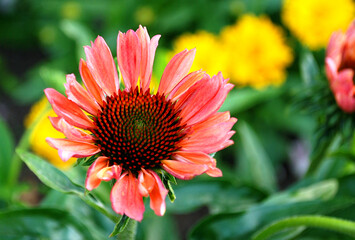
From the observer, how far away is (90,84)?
24.2 inches

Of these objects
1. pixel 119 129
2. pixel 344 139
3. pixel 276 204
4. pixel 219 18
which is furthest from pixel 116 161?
pixel 219 18

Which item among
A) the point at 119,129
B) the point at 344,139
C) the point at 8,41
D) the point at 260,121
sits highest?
the point at 119,129

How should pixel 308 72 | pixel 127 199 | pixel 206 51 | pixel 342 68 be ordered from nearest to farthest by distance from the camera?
pixel 127 199 < pixel 342 68 < pixel 308 72 < pixel 206 51

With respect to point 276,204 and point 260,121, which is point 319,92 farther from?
point 260,121

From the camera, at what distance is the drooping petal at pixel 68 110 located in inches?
21.6

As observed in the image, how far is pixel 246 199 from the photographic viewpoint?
3.08 ft

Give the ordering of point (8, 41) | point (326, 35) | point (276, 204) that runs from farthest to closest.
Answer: point (8, 41), point (326, 35), point (276, 204)

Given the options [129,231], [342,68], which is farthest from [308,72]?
[129,231]

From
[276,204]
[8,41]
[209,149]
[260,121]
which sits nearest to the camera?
[209,149]

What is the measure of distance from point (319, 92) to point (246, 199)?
0.83 feet

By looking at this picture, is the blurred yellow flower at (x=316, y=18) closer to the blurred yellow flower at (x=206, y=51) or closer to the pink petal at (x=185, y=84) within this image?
the blurred yellow flower at (x=206, y=51)

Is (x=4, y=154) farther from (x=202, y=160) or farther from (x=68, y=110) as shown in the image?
(x=202, y=160)

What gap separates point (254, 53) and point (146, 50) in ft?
3.34

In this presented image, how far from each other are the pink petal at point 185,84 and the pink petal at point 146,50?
41mm
